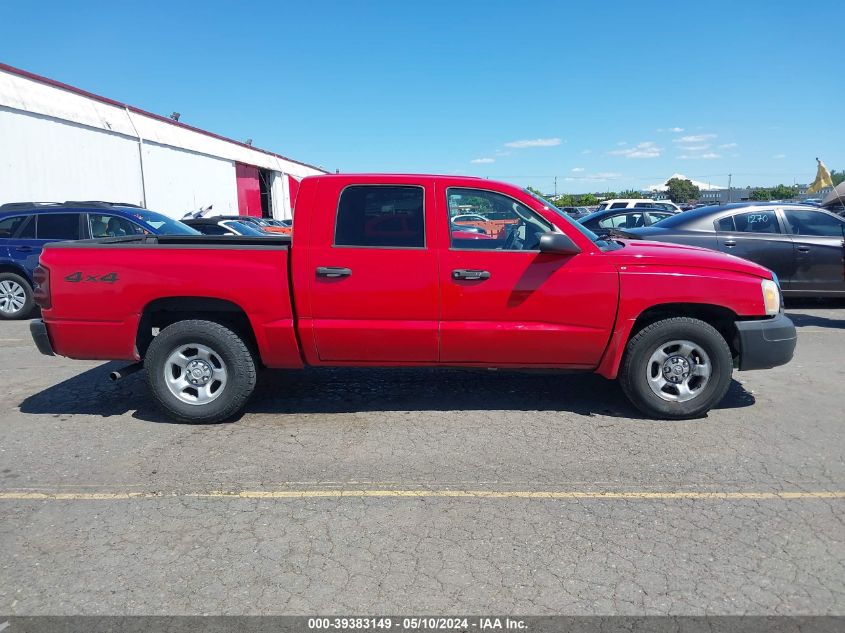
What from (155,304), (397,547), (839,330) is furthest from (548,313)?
(839,330)

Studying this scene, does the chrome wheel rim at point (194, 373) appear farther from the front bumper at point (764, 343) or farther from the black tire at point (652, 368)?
the front bumper at point (764, 343)

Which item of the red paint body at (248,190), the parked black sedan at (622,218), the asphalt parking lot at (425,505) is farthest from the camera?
the red paint body at (248,190)

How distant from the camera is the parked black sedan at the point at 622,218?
49.2 ft

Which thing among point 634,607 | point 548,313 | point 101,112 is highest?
point 101,112

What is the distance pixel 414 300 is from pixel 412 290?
3.1 inches

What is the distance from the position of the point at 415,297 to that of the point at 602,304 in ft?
4.63

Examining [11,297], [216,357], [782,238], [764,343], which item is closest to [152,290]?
[216,357]

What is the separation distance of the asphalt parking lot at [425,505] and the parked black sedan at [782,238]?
4.16 metres

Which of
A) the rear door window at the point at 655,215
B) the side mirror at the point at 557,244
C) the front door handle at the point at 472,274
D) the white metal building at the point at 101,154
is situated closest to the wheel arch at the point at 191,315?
the white metal building at the point at 101,154

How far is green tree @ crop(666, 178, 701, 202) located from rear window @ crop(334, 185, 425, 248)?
70.1 metres

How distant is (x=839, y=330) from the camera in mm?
8250

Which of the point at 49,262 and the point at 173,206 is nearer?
the point at 49,262

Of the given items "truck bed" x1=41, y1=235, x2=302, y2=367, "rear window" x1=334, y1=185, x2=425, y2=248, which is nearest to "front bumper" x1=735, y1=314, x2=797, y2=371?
"rear window" x1=334, y1=185, x2=425, y2=248

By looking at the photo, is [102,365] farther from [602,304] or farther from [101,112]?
[101,112]
